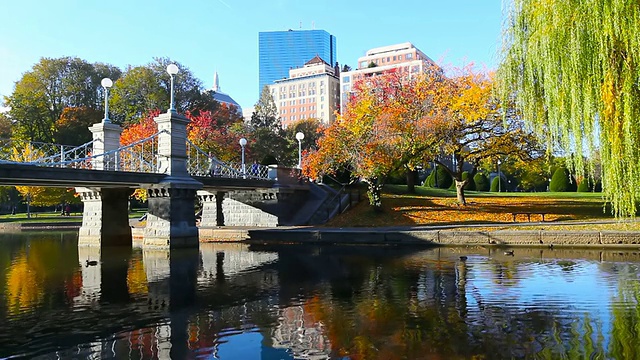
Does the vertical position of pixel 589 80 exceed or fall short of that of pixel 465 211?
it exceeds it

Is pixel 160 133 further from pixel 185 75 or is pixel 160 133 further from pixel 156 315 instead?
pixel 185 75

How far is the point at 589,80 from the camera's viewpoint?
36.0 ft

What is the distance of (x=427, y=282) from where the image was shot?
13406 millimetres

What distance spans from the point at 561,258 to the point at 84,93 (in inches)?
2003

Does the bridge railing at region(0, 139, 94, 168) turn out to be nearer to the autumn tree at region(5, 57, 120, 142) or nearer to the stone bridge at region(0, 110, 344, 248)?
the stone bridge at region(0, 110, 344, 248)

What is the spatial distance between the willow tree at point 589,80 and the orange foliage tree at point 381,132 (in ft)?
48.2

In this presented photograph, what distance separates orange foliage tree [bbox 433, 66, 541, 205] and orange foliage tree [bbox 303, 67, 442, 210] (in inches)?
32.3

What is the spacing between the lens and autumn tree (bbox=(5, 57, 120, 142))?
161 feet

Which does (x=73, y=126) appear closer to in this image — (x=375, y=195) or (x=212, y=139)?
(x=212, y=139)

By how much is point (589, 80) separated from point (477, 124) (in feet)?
58.9

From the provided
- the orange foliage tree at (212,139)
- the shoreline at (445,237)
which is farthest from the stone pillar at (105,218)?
the orange foliage tree at (212,139)

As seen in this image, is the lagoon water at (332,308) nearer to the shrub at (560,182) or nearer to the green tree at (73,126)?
the shrub at (560,182)

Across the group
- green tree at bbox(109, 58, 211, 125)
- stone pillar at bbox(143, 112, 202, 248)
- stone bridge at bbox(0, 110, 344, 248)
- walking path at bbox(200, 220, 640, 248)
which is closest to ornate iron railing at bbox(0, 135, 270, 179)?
stone bridge at bbox(0, 110, 344, 248)

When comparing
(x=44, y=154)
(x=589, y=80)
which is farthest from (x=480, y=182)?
(x=589, y=80)
